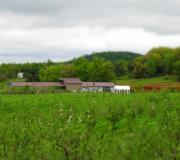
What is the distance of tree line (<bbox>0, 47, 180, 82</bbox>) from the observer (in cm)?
10219

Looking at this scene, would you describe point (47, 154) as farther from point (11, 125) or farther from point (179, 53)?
point (179, 53)

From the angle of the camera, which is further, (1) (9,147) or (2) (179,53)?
(2) (179,53)

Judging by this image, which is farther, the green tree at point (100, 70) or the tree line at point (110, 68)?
the tree line at point (110, 68)

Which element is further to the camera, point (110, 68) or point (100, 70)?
point (110, 68)

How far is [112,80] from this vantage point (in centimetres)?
10562

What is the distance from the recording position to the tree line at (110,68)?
335 ft

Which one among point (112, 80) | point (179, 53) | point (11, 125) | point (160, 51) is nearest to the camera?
point (11, 125)

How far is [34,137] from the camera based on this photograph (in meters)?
9.44

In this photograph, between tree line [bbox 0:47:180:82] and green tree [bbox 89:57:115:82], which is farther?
tree line [bbox 0:47:180:82]

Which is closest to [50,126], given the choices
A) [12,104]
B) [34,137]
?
[34,137]

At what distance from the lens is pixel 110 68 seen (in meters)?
103

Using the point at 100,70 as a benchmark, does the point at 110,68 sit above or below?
above

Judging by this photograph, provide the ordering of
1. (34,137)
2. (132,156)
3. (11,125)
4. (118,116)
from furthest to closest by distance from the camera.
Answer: (118,116)
(11,125)
(34,137)
(132,156)

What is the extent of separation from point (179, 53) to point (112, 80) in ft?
79.9
